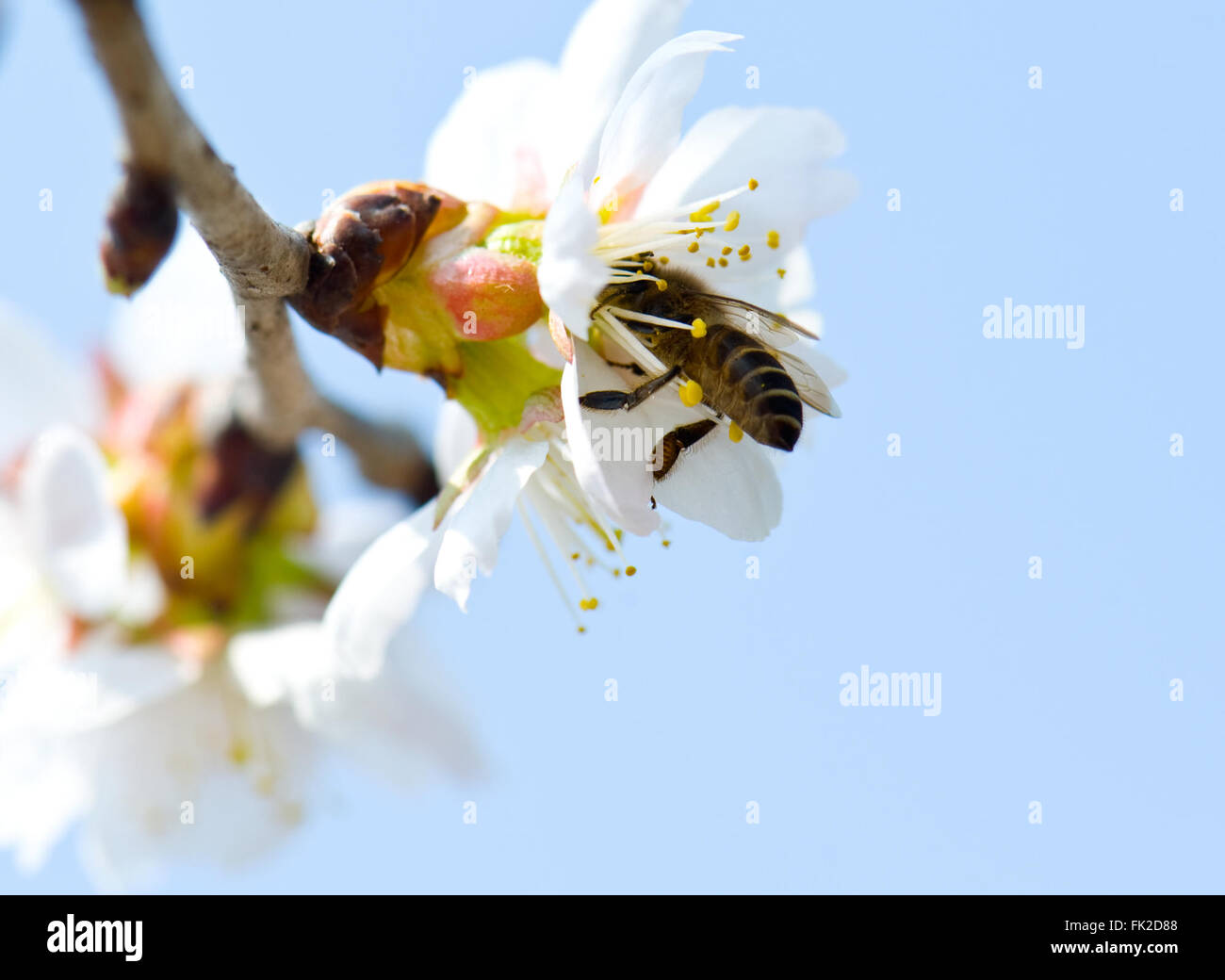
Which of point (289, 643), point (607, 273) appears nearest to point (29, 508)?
point (289, 643)

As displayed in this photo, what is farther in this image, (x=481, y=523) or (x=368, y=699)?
(x=368, y=699)

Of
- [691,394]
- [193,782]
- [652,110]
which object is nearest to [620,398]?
[691,394]

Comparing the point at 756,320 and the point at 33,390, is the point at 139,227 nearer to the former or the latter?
the point at 756,320

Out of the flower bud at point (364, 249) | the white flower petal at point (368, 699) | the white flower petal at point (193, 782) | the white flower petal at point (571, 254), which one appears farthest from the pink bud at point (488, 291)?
the white flower petal at point (193, 782)

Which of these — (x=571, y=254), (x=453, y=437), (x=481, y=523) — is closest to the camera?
(x=571, y=254)

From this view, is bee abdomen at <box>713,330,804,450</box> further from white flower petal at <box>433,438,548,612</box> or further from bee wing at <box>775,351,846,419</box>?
white flower petal at <box>433,438,548,612</box>

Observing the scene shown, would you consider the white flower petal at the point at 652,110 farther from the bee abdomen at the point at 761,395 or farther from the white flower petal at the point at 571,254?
the bee abdomen at the point at 761,395
